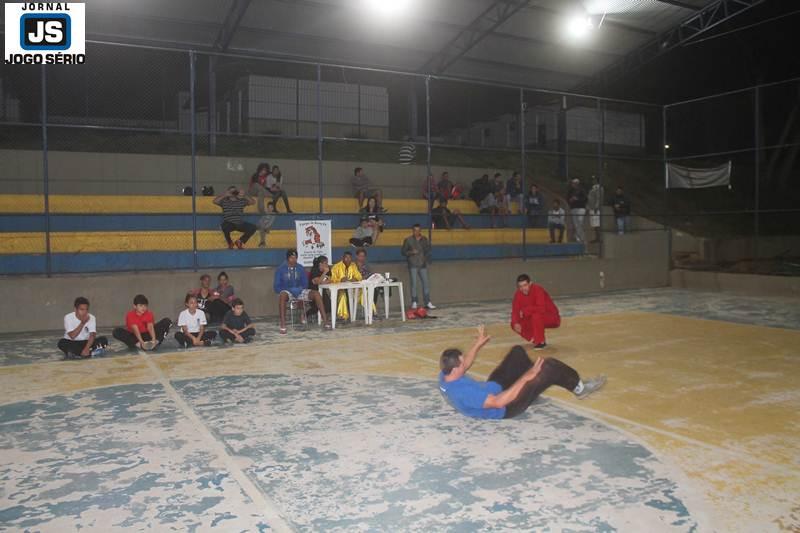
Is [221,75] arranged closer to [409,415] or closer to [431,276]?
[431,276]

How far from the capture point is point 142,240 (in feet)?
47.6

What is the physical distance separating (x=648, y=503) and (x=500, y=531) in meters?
1.01

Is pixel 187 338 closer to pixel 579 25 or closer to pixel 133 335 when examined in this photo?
pixel 133 335

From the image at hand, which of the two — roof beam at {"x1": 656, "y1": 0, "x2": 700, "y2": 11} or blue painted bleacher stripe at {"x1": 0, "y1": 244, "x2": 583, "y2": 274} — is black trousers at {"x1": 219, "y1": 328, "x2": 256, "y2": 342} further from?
roof beam at {"x1": 656, "y1": 0, "x2": 700, "y2": 11}

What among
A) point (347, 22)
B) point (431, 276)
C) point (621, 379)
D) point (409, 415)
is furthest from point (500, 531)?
point (347, 22)

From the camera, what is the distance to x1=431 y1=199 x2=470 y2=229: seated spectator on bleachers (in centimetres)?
1786

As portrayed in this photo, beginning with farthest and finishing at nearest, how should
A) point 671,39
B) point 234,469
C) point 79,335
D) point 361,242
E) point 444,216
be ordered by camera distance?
point 671,39 < point 444,216 < point 361,242 < point 79,335 < point 234,469

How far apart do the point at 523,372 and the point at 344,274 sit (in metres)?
7.31

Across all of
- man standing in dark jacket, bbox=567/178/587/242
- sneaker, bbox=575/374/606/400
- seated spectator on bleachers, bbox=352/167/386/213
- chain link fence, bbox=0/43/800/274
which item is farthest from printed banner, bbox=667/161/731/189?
sneaker, bbox=575/374/606/400

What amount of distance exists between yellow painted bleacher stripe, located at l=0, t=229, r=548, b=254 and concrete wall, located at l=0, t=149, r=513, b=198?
4.20 m

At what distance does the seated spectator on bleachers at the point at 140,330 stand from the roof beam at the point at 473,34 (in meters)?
14.0

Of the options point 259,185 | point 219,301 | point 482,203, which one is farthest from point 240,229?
point 482,203

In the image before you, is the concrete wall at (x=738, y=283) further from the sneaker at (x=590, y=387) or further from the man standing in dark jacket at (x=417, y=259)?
the sneaker at (x=590, y=387)

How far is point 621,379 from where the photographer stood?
7.51 meters
